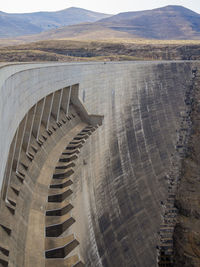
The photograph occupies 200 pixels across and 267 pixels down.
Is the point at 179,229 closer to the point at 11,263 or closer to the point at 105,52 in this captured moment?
the point at 11,263

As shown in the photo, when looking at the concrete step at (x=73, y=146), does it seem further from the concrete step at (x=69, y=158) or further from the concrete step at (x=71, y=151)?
the concrete step at (x=69, y=158)

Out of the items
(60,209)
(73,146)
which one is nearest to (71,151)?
(73,146)

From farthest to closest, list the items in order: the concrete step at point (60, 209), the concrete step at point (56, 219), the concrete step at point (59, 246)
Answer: the concrete step at point (60, 209) < the concrete step at point (56, 219) < the concrete step at point (59, 246)

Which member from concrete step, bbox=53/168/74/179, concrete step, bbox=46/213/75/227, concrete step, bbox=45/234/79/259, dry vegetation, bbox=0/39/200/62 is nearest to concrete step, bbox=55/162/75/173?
concrete step, bbox=53/168/74/179

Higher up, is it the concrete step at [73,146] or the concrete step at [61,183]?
the concrete step at [73,146]

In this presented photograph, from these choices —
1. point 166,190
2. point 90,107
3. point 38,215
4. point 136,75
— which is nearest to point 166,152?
point 166,190

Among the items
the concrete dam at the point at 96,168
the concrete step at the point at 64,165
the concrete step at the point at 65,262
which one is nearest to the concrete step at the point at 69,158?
the concrete dam at the point at 96,168
